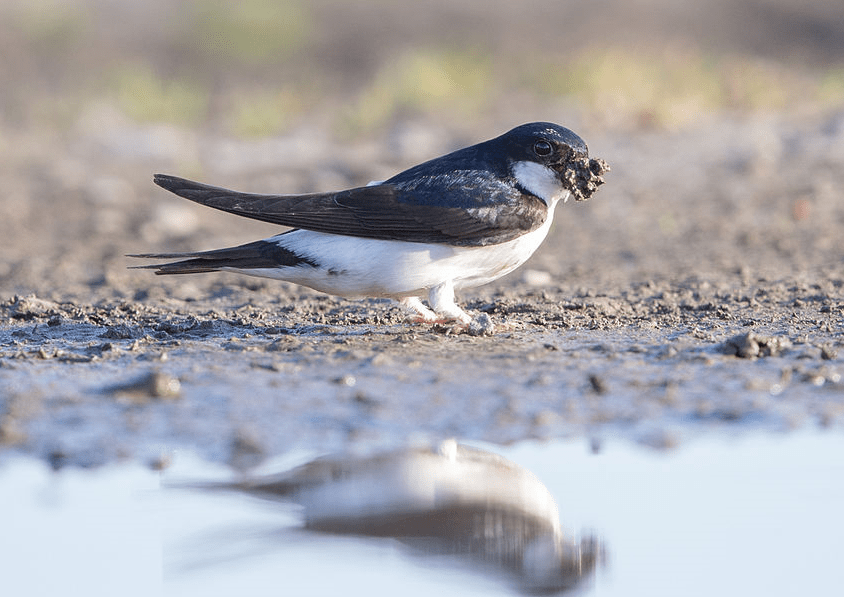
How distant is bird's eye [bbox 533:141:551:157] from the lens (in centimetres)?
455

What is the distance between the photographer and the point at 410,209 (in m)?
4.45

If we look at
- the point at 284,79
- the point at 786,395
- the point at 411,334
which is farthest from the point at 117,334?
the point at 284,79

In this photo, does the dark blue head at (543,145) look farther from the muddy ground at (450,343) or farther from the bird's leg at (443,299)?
the muddy ground at (450,343)

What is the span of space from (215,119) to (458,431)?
7.56m

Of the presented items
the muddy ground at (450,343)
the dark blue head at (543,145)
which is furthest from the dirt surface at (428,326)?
the dark blue head at (543,145)

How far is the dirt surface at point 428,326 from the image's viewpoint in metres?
3.69

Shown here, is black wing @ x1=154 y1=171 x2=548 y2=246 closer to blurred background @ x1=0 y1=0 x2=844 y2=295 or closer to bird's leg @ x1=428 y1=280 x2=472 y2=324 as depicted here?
bird's leg @ x1=428 y1=280 x2=472 y2=324

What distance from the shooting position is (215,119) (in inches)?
418

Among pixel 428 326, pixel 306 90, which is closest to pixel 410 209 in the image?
pixel 428 326

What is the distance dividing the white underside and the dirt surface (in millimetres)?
215

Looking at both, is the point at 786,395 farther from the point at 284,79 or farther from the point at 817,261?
the point at 284,79

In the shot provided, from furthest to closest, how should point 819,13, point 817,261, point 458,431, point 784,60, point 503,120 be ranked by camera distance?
1. point 819,13
2. point 784,60
3. point 503,120
4. point 817,261
5. point 458,431

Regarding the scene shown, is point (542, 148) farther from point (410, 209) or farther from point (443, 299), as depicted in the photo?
point (443, 299)

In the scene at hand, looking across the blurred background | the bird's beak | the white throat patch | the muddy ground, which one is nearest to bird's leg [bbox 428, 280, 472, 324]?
the muddy ground
